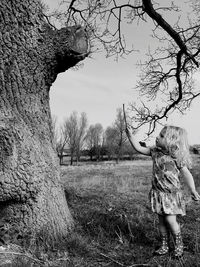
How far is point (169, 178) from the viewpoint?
3123 millimetres

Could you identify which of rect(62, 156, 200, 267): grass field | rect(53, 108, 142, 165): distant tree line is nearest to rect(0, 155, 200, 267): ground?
rect(62, 156, 200, 267): grass field

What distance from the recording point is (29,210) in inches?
132

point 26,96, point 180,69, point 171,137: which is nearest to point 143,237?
point 171,137

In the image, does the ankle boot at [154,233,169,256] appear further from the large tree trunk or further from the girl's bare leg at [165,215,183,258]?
the large tree trunk

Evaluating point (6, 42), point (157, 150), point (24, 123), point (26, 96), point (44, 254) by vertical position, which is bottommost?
point (44, 254)

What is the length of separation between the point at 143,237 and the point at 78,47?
2.62 meters

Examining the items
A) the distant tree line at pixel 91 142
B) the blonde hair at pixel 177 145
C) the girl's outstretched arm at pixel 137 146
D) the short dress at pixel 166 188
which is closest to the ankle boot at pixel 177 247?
the short dress at pixel 166 188

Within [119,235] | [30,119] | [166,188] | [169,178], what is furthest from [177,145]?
[30,119]

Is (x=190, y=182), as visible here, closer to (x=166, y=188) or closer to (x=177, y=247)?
(x=166, y=188)

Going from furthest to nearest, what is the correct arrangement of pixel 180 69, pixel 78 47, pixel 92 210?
pixel 180 69, pixel 92 210, pixel 78 47

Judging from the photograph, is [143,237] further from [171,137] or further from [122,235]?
[171,137]

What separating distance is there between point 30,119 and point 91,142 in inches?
2024

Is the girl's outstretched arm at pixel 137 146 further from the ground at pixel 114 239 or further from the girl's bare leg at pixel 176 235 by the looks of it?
the ground at pixel 114 239

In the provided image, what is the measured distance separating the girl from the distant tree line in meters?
42.1
